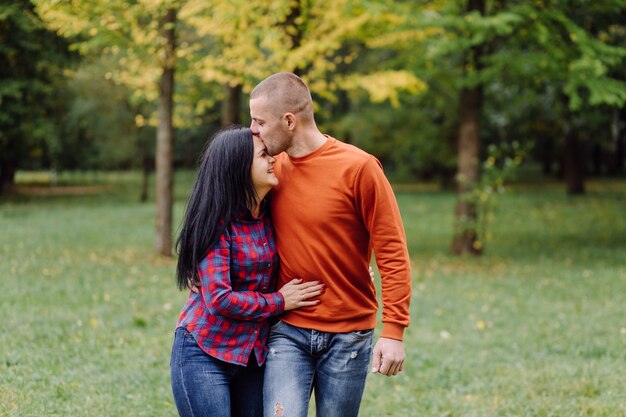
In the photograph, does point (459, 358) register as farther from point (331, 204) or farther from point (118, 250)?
point (118, 250)

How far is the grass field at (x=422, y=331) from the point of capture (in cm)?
507

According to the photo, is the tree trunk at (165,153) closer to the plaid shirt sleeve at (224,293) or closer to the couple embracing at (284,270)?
the couple embracing at (284,270)

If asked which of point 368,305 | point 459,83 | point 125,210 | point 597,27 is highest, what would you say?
point 597,27

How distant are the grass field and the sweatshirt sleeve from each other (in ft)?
8.10

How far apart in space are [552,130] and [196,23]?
17473 mm

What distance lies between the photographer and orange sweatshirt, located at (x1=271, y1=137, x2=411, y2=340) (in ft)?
9.30

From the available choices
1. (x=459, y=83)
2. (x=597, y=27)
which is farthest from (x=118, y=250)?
(x=597, y=27)

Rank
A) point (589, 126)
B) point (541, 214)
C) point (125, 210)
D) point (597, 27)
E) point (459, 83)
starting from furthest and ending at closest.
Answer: point (125, 210) < point (541, 214) < point (589, 126) < point (597, 27) < point (459, 83)

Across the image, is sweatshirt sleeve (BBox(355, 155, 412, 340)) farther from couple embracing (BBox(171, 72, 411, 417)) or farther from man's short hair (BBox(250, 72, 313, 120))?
man's short hair (BBox(250, 72, 313, 120))

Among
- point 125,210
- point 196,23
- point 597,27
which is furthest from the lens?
point 125,210

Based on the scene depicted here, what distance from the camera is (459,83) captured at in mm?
11812

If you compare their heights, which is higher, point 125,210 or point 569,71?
point 569,71

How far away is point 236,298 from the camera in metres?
2.79

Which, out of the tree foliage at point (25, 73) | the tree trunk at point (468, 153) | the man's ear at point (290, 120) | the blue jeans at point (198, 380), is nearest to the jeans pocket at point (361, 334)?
the blue jeans at point (198, 380)
